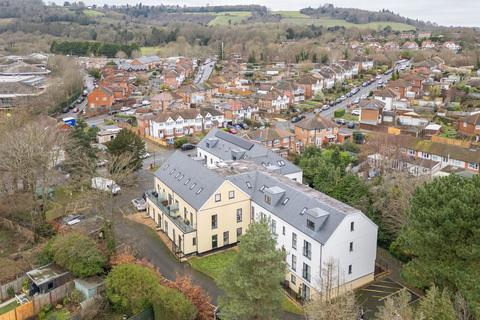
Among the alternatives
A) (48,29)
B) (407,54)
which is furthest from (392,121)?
(48,29)

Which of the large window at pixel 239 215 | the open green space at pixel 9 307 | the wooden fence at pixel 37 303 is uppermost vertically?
the large window at pixel 239 215

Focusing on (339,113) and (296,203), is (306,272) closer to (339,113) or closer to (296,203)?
(296,203)

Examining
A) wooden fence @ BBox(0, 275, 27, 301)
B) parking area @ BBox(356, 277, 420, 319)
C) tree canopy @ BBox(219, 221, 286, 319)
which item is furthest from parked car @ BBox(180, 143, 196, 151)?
tree canopy @ BBox(219, 221, 286, 319)

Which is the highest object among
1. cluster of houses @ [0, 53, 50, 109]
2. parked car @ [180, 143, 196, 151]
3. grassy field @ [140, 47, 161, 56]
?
grassy field @ [140, 47, 161, 56]

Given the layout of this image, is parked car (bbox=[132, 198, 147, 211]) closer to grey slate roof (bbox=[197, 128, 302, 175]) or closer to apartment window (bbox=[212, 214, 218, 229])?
grey slate roof (bbox=[197, 128, 302, 175])

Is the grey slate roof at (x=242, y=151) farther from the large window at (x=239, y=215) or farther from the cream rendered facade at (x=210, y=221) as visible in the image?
the cream rendered facade at (x=210, y=221)

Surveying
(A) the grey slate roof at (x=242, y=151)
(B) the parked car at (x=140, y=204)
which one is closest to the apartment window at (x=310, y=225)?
(A) the grey slate roof at (x=242, y=151)
